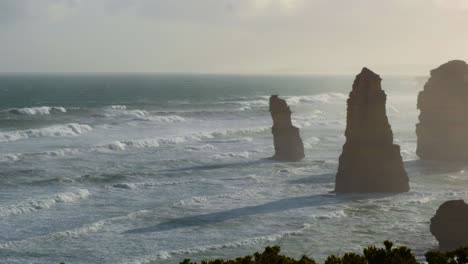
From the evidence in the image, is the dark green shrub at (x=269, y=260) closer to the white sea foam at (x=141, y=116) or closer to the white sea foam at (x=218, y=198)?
the white sea foam at (x=218, y=198)

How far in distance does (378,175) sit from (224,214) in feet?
42.4

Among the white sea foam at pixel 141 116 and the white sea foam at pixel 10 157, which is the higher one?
the white sea foam at pixel 141 116

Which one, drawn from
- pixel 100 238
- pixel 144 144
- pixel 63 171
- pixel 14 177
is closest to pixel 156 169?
pixel 63 171

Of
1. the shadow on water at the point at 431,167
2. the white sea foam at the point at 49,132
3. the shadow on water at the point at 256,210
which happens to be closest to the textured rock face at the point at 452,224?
the shadow on water at the point at 256,210

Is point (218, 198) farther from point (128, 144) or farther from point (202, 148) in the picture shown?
point (128, 144)

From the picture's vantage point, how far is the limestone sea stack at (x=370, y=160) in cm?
4753

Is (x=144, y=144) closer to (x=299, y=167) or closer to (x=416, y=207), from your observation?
(x=299, y=167)

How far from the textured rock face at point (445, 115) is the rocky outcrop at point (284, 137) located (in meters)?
12.5

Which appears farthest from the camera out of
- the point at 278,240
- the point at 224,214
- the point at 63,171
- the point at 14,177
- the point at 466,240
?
the point at 63,171

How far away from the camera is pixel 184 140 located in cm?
8094

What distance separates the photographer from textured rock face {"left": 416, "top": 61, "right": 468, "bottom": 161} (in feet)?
208

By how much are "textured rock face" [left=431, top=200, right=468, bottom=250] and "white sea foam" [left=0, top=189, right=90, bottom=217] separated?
25731 mm

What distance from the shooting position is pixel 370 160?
4750 cm

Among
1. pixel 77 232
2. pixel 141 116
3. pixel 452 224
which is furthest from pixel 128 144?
pixel 452 224
